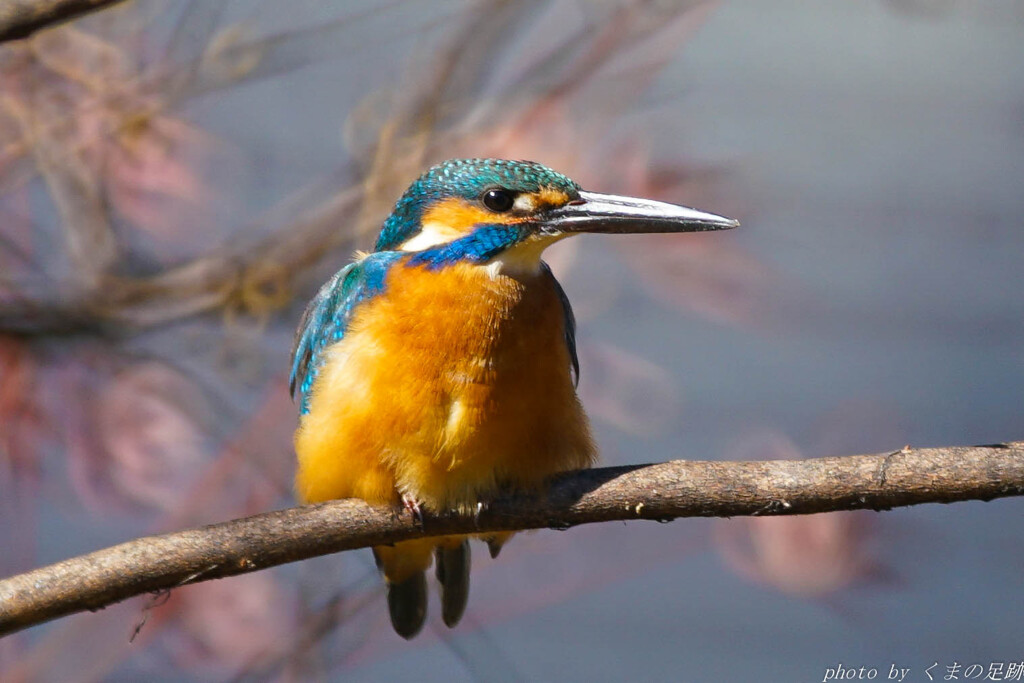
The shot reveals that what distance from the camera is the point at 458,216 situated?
2.14 m

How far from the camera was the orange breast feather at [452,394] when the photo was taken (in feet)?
6.73

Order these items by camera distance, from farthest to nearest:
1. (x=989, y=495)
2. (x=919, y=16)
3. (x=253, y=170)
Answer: (x=919, y=16) < (x=253, y=170) < (x=989, y=495)

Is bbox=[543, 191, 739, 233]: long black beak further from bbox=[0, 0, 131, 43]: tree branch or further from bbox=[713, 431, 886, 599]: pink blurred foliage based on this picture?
bbox=[713, 431, 886, 599]: pink blurred foliage

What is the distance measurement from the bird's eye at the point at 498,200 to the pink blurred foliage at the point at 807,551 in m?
1.73

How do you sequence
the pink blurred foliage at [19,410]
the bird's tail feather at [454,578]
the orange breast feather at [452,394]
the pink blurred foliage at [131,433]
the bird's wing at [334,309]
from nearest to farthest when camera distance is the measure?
the orange breast feather at [452,394]
the bird's wing at [334,309]
the bird's tail feather at [454,578]
the pink blurred foliage at [19,410]
the pink blurred foliage at [131,433]

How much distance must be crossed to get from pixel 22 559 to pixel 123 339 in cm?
67

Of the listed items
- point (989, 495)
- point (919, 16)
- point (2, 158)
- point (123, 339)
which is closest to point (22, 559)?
point (123, 339)

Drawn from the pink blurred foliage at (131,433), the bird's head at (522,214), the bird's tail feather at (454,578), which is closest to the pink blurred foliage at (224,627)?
the pink blurred foliage at (131,433)

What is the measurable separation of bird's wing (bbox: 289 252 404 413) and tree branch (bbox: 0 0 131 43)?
70 centimetres

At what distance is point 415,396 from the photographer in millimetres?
2049

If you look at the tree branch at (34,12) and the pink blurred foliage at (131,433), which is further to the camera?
the pink blurred foliage at (131,433)

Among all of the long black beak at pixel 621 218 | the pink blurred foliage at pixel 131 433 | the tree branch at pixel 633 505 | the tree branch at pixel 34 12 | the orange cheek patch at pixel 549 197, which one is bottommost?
the pink blurred foliage at pixel 131 433

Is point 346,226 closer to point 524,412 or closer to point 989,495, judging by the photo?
point 524,412

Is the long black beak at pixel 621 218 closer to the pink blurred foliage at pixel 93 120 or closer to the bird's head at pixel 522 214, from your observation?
the bird's head at pixel 522 214
